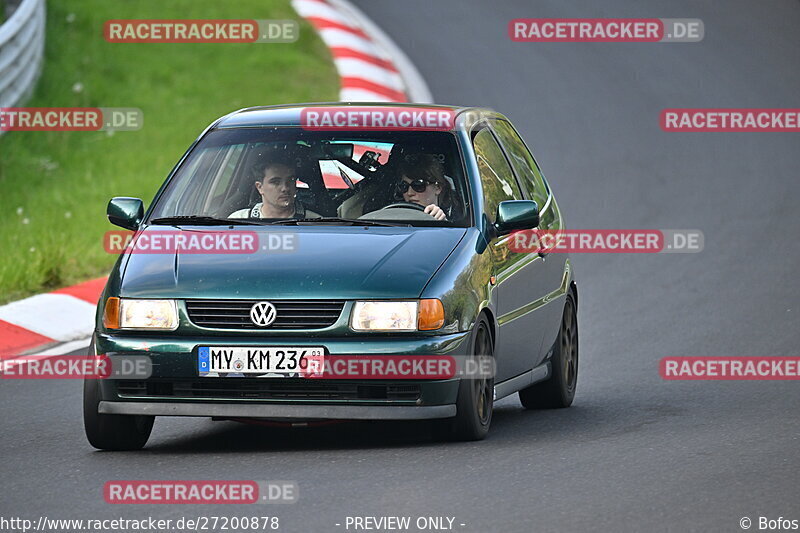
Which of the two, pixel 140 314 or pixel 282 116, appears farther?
pixel 282 116

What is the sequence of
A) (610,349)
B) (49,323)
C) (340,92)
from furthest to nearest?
(340,92) < (49,323) < (610,349)

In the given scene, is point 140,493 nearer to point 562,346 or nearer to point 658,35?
point 562,346

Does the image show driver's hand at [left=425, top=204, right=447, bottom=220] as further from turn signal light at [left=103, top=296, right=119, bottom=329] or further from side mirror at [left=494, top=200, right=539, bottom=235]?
turn signal light at [left=103, top=296, right=119, bottom=329]

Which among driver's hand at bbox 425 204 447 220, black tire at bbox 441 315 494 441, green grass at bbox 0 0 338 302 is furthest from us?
green grass at bbox 0 0 338 302

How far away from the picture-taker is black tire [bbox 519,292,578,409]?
10461 mm

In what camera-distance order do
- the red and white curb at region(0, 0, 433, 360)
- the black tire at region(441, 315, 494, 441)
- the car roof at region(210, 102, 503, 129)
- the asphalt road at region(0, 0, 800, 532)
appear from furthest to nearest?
1. the red and white curb at region(0, 0, 433, 360)
2. the car roof at region(210, 102, 503, 129)
3. the black tire at region(441, 315, 494, 441)
4. the asphalt road at region(0, 0, 800, 532)

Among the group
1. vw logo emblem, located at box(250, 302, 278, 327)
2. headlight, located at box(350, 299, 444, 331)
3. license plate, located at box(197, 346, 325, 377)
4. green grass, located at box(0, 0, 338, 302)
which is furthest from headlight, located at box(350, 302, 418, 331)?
green grass, located at box(0, 0, 338, 302)

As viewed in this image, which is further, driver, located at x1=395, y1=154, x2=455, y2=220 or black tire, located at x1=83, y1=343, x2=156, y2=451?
driver, located at x1=395, y1=154, x2=455, y2=220

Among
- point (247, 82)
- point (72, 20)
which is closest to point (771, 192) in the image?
point (247, 82)

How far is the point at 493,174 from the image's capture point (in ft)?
32.1

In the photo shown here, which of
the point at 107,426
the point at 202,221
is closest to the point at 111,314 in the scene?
the point at 107,426

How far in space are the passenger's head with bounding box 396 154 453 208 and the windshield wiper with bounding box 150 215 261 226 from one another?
82 centimetres

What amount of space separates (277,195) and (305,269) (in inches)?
41.1

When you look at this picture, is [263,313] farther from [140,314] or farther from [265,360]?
[140,314]
